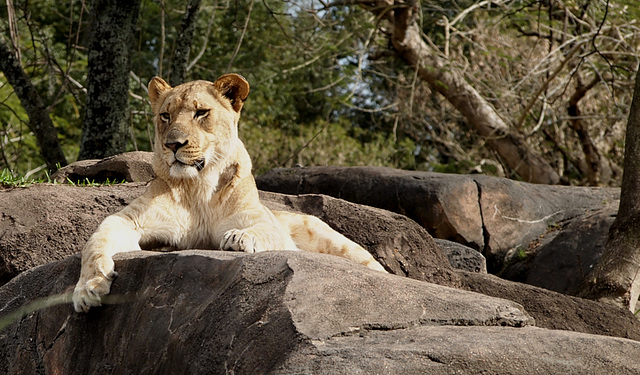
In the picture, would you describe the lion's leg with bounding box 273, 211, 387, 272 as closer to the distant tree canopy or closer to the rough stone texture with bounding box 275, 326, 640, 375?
the rough stone texture with bounding box 275, 326, 640, 375

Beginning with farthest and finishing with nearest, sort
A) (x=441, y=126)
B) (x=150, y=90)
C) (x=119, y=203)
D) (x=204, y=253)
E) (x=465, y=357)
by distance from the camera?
1. (x=441, y=126)
2. (x=119, y=203)
3. (x=150, y=90)
4. (x=204, y=253)
5. (x=465, y=357)

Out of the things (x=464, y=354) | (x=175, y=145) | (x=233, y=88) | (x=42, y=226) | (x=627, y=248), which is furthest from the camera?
(x=627, y=248)

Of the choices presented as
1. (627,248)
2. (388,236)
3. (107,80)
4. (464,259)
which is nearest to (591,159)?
(464,259)

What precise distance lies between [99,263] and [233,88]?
151 centimetres

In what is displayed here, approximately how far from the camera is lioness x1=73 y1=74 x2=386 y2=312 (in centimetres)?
452

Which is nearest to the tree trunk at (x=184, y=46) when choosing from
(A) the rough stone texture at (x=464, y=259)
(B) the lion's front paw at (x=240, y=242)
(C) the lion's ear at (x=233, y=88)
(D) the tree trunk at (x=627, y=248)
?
(A) the rough stone texture at (x=464, y=259)

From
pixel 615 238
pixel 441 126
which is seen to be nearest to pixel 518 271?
pixel 615 238

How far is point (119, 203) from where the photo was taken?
609cm

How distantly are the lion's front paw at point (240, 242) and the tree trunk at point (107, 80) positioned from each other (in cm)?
524

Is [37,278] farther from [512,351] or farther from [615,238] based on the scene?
[615,238]

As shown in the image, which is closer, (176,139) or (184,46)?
(176,139)

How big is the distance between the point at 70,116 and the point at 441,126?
9069mm

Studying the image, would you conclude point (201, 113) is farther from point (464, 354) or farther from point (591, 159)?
point (591, 159)

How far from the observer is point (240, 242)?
427 cm
